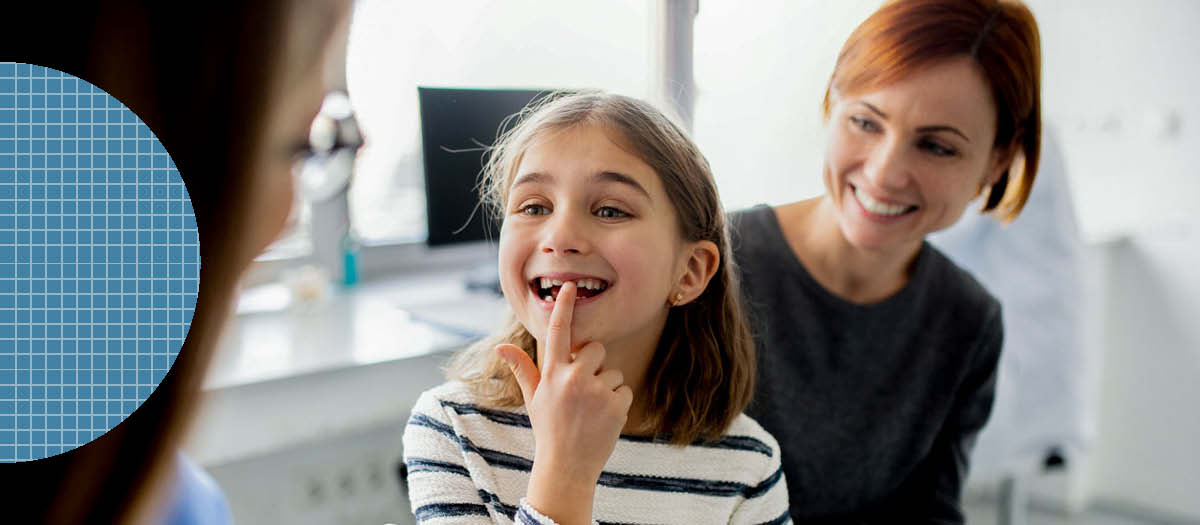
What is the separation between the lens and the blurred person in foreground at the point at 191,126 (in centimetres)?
18

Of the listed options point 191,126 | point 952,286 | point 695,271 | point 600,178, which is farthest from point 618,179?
point 952,286

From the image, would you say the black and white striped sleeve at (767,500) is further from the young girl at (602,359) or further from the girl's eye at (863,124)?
the girl's eye at (863,124)

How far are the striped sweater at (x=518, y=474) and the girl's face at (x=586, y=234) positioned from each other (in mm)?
105

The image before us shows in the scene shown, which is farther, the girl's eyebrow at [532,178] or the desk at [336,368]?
the desk at [336,368]

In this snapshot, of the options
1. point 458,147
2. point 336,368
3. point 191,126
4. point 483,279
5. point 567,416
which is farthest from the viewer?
point 483,279

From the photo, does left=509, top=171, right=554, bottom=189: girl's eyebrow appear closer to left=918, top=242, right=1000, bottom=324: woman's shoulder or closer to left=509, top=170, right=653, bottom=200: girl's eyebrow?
left=509, top=170, right=653, bottom=200: girl's eyebrow

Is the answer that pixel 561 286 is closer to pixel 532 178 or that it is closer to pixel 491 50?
pixel 532 178

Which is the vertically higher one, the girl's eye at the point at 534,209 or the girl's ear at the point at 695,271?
the girl's eye at the point at 534,209

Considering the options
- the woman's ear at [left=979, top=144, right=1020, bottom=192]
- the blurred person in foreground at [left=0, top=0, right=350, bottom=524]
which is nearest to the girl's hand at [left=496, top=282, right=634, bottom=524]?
the blurred person in foreground at [left=0, top=0, right=350, bottom=524]

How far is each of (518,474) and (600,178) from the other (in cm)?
22

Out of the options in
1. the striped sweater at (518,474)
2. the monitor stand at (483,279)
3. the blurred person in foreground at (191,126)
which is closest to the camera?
the blurred person in foreground at (191,126)

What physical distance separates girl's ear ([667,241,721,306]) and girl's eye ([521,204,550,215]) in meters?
0.12

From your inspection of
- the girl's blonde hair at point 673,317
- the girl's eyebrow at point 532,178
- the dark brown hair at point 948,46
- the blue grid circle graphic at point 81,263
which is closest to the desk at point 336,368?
the girl's blonde hair at point 673,317

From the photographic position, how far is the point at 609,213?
515 mm
